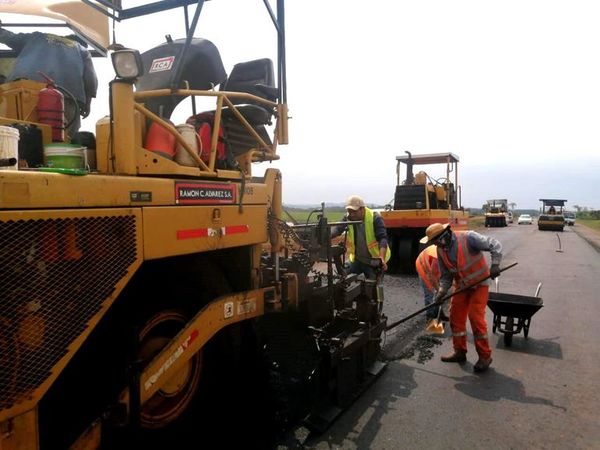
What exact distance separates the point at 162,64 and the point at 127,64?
87cm

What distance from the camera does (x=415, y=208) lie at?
1170cm

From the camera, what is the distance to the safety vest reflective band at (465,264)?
4.62m

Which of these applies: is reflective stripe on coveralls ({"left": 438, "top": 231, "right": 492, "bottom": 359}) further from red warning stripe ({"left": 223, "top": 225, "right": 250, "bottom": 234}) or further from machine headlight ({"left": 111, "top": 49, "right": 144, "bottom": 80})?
machine headlight ({"left": 111, "top": 49, "right": 144, "bottom": 80})

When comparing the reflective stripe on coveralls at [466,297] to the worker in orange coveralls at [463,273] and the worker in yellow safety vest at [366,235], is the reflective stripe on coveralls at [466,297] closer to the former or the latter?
the worker in orange coveralls at [463,273]

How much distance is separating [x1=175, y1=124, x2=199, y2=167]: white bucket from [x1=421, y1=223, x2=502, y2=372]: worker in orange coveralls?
280cm

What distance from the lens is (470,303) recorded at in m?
4.70

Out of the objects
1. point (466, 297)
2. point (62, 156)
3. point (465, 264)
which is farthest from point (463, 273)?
point (62, 156)

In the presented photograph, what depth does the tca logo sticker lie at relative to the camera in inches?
123

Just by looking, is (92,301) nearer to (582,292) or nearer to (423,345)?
(423,345)

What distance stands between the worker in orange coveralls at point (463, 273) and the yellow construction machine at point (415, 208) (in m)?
6.27

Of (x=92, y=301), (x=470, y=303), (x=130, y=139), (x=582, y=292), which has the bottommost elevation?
(x=582, y=292)

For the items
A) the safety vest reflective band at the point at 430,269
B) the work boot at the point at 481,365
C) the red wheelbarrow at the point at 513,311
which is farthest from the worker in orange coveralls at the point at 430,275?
the work boot at the point at 481,365

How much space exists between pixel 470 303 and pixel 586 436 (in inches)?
65.8

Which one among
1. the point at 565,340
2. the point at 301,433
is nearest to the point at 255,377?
the point at 301,433
